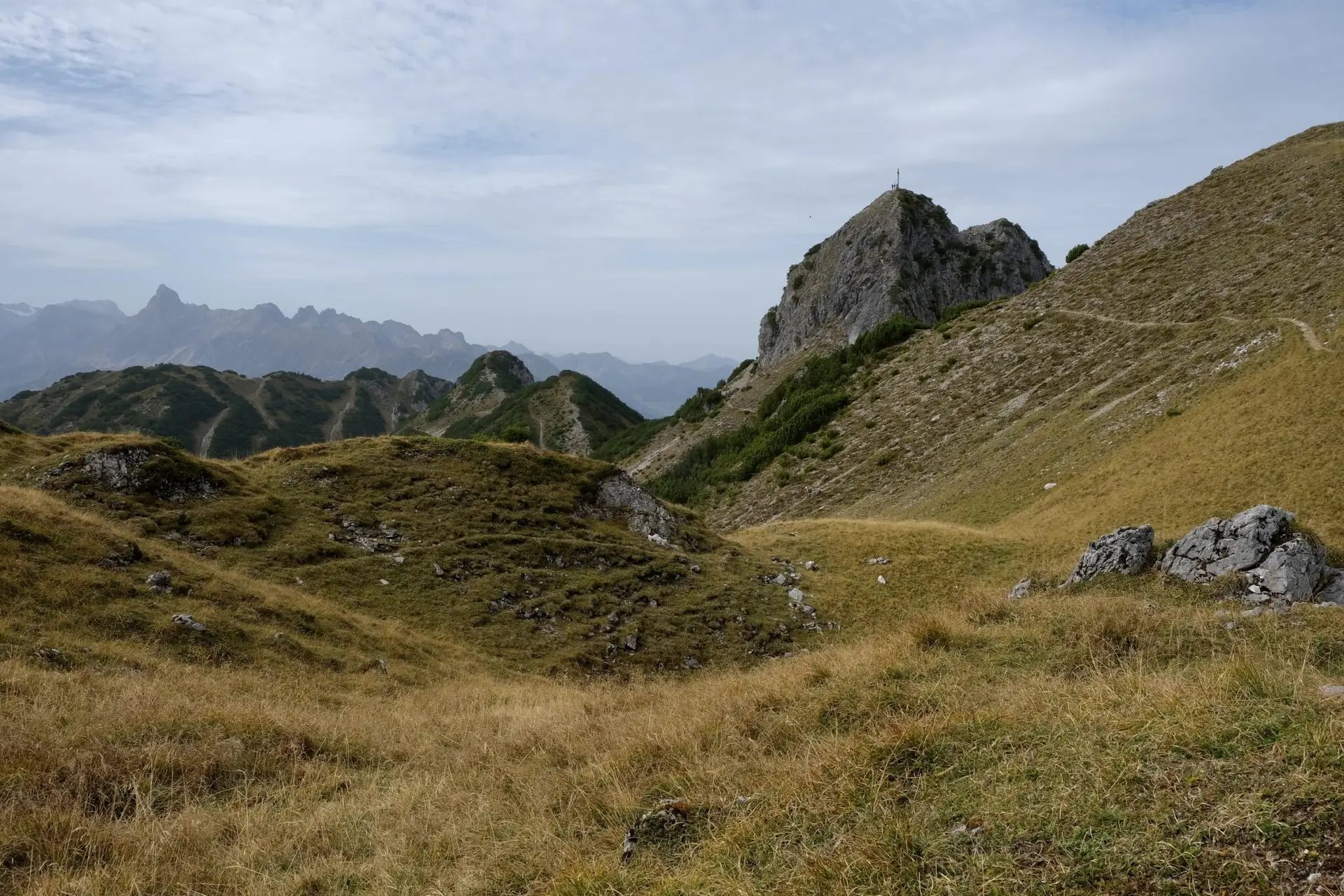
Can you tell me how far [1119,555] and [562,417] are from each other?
442 feet

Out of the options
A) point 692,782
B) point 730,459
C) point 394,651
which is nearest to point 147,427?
point 730,459

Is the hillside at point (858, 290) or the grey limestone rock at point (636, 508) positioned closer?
the grey limestone rock at point (636, 508)

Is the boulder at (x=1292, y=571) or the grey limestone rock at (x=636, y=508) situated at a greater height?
the boulder at (x=1292, y=571)

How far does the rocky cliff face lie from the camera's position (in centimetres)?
10225

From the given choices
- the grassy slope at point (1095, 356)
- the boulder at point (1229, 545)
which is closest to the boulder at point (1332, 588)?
the boulder at point (1229, 545)

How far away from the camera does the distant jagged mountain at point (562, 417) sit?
13612cm

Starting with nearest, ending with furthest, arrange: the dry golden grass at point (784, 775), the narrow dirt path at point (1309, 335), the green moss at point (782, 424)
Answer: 1. the dry golden grass at point (784, 775)
2. the narrow dirt path at point (1309, 335)
3. the green moss at point (782, 424)

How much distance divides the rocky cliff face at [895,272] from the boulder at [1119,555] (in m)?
84.3

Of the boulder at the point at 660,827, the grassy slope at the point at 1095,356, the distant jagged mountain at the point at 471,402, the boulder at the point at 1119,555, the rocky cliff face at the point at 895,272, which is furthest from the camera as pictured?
the distant jagged mountain at the point at 471,402

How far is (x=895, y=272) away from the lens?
101 metres

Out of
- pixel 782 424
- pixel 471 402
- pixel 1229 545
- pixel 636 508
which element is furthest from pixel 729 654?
pixel 471 402

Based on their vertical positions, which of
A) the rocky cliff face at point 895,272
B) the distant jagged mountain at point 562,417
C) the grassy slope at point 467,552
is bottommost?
the grassy slope at point 467,552

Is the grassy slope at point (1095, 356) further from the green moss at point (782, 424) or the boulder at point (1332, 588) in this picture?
the boulder at point (1332, 588)

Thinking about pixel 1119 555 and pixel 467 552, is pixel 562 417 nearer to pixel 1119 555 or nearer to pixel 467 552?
pixel 467 552
